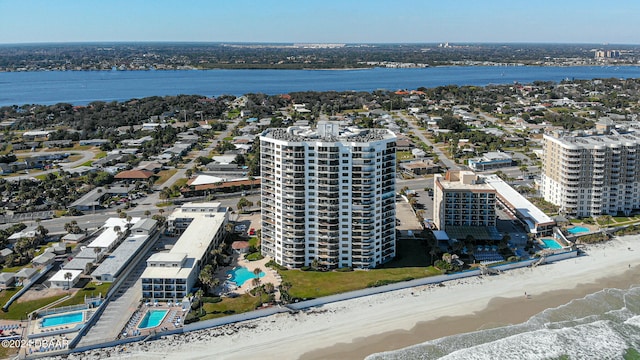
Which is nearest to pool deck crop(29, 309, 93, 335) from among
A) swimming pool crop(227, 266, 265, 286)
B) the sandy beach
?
the sandy beach

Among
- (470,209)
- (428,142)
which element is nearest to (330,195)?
(470,209)

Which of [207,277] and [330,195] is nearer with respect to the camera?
[207,277]

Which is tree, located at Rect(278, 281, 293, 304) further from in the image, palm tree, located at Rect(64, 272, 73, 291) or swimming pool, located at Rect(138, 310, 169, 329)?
palm tree, located at Rect(64, 272, 73, 291)

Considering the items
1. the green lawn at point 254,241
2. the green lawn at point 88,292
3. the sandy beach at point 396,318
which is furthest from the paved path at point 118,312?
the green lawn at point 254,241

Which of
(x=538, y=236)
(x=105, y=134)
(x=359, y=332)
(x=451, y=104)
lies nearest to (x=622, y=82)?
(x=451, y=104)

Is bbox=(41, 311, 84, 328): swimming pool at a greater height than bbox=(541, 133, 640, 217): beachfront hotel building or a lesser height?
lesser

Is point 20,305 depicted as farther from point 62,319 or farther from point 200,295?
point 200,295
